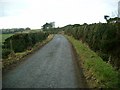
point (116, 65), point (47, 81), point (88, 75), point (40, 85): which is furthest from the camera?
point (116, 65)

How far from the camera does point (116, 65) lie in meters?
16.0

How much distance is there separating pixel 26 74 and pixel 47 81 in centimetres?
236

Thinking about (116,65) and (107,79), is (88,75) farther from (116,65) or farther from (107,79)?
(116,65)

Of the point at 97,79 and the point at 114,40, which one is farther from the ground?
the point at 114,40

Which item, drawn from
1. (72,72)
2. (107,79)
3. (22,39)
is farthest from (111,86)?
(22,39)

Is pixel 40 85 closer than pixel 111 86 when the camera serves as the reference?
No

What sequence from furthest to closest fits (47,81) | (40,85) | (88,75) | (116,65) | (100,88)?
(116,65), (88,75), (47,81), (40,85), (100,88)

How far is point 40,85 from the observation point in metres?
11.2

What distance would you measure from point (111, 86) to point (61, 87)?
221cm

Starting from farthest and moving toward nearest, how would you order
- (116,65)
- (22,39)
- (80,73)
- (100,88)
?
(22,39)
(116,65)
(80,73)
(100,88)

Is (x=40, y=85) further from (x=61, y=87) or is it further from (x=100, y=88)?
(x=100, y=88)

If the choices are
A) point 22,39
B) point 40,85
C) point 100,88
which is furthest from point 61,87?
point 22,39

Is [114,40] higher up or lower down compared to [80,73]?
higher up

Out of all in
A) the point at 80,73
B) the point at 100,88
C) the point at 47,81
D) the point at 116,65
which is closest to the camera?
the point at 100,88
